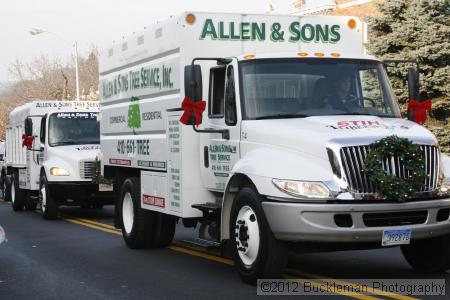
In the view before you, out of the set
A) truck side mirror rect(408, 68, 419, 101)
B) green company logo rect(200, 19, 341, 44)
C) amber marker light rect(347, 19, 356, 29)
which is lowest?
truck side mirror rect(408, 68, 419, 101)

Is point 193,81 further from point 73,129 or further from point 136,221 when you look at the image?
point 73,129

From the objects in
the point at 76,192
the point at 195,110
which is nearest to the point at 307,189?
the point at 195,110

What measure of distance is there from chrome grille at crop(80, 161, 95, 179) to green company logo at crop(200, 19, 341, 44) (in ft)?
28.0

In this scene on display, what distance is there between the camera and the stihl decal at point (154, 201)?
35.0ft

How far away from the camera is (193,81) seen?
8.89 m

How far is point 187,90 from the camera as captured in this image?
29.3ft

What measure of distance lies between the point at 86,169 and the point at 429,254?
33.8 feet

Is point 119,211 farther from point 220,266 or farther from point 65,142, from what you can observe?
point 65,142

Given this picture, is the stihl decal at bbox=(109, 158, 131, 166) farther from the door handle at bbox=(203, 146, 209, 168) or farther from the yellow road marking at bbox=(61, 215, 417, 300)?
the door handle at bbox=(203, 146, 209, 168)

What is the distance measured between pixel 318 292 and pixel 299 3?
49.7 meters

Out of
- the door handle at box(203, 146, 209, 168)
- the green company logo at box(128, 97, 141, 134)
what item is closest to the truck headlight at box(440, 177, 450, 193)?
the door handle at box(203, 146, 209, 168)

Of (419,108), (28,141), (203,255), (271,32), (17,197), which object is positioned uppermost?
(271,32)

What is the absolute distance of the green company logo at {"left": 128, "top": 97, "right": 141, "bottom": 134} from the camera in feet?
38.7

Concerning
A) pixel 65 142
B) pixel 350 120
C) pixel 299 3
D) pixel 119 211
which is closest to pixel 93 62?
pixel 299 3
